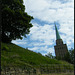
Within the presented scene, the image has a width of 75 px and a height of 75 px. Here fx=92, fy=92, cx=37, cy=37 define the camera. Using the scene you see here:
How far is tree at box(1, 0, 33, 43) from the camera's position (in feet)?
54.5

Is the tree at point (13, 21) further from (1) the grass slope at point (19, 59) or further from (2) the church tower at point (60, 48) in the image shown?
(2) the church tower at point (60, 48)

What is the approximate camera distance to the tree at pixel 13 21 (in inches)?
655

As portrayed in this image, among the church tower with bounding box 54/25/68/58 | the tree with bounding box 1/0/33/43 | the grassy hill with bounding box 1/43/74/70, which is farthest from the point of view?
the church tower with bounding box 54/25/68/58

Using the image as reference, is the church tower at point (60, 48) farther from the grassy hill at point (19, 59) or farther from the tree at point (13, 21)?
the grassy hill at point (19, 59)

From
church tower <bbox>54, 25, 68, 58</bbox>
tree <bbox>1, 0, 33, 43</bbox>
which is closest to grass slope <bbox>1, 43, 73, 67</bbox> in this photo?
tree <bbox>1, 0, 33, 43</bbox>

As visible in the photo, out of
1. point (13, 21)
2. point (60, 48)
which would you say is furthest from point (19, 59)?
point (60, 48)

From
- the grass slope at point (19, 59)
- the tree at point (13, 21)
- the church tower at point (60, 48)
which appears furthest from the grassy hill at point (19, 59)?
the church tower at point (60, 48)

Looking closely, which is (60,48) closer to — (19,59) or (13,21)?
(13,21)

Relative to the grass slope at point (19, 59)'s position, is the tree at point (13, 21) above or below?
above

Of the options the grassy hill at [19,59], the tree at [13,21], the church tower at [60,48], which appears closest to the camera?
the grassy hill at [19,59]

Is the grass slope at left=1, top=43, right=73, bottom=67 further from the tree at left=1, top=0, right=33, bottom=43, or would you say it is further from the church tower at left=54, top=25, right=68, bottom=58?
the church tower at left=54, top=25, right=68, bottom=58

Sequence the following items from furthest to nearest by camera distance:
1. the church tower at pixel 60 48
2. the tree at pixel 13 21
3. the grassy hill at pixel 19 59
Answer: the church tower at pixel 60 48
the tree at pixel 13 21
the grassy hill at pixel 19 59

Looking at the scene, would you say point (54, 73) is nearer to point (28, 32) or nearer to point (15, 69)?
point (15, 69)

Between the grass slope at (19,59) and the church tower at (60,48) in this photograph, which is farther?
the church tower at (60,48)
